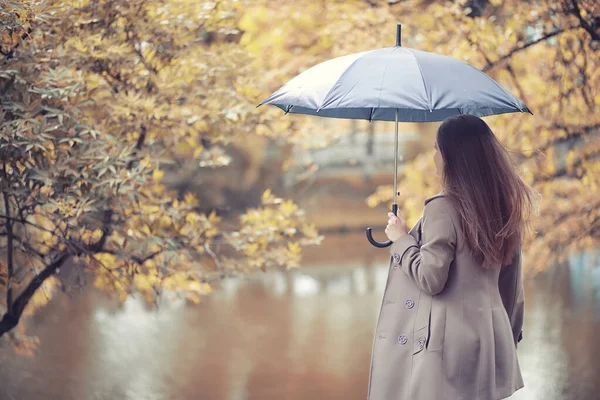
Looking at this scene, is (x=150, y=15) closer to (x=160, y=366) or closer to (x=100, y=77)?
(x=100, y=77)

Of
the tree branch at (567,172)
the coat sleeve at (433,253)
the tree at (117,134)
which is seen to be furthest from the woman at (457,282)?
the tree branch at (567,172)

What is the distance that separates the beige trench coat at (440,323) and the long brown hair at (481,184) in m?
0.05

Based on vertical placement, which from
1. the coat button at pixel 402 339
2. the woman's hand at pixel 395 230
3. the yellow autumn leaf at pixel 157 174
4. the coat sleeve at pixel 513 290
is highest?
the yellow autumn leaf at pixel 157 174

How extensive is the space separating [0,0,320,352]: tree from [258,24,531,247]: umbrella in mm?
1010

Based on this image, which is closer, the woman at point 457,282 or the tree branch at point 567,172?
the woman at point 457,282

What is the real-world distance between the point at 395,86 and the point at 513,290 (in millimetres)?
947

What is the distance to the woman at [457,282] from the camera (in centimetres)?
277

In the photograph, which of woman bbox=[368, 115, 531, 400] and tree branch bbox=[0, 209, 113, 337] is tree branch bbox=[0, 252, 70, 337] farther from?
woman bbox=[368, 115, 531, 400]

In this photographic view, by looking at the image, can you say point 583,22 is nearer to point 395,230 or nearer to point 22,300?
point 395,230

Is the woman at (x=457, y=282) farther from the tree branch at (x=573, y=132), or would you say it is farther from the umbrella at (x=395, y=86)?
the tree branch at (x=573, y=132)

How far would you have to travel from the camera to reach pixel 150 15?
13.6ft

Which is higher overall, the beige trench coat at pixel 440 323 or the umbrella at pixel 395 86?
the umbrella at pixel 395 86

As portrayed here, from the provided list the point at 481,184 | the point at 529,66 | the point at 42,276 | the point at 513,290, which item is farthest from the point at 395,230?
the point at 529,66

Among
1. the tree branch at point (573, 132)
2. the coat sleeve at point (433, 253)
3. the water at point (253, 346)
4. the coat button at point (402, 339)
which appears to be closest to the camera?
the coat sleeve at point (433, 253)
